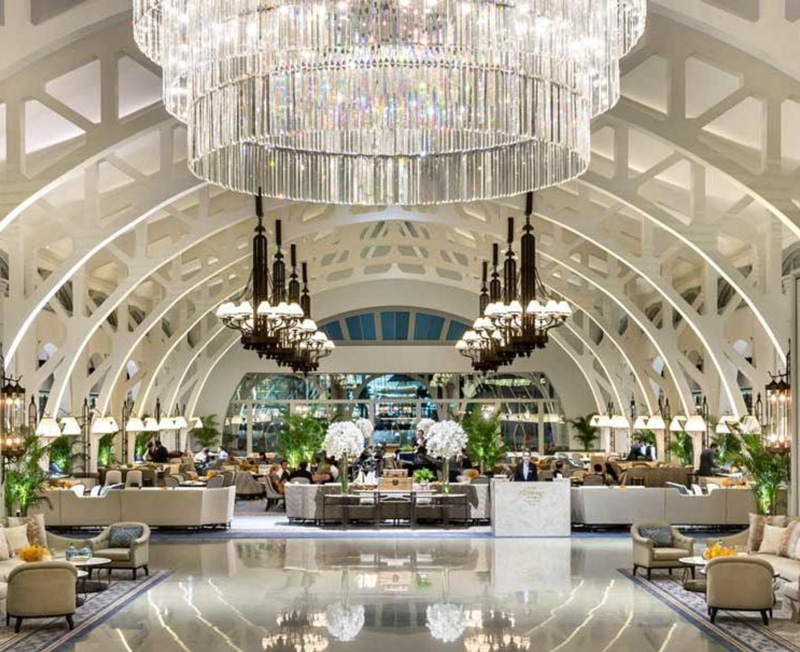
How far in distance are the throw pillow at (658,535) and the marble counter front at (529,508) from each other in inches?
210

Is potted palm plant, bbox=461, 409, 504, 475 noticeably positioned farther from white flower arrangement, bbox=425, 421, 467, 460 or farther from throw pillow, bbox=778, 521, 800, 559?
throw pillow, bbox=778, 521, 800, 559

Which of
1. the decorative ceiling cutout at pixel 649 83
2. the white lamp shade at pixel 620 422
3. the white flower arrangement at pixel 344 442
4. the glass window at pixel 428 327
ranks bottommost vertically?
the white flower arrangement at pixel 344 442

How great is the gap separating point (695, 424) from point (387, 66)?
21.1 meters

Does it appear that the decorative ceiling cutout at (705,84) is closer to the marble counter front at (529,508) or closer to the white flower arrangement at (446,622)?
the white flower arrangement at (446,622)

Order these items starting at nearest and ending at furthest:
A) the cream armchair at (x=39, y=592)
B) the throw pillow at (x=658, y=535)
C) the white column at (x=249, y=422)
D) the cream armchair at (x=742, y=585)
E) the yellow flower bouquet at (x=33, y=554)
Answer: the cream armchair at (x=39, y=592)
the cream armchair at (x=742, y=585)
the yellow flower bouquet at (x=33, y=554)
the throw pillow at (x=658, y=535)
the white column at (x=249, y=422)

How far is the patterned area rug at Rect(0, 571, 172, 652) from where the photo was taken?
446 inches

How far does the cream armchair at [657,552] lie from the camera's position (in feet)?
51.2

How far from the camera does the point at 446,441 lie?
899 inches

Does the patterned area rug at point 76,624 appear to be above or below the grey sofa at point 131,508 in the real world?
below

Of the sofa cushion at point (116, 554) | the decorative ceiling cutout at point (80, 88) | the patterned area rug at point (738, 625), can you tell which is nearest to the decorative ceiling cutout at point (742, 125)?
the patterned area rug at point (738, 625)

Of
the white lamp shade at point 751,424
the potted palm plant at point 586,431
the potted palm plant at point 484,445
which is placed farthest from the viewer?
the potted palm plant at point 586,431

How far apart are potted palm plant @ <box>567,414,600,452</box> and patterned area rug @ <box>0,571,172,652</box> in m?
27.0

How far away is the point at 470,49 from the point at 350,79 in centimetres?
66

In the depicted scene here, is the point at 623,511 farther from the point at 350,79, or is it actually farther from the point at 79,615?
the point at 350,79
